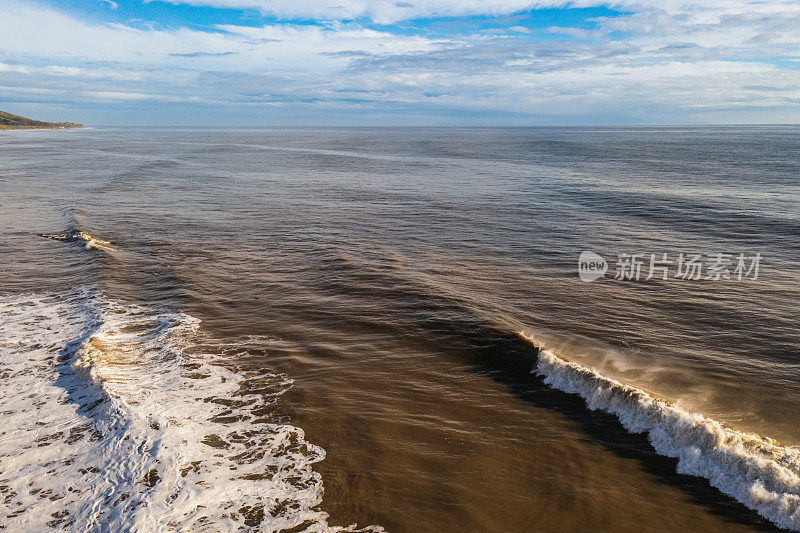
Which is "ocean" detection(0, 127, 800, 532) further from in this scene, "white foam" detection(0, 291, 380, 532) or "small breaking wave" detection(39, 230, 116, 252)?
"small breaking wave" detection(39, 230, 116, 252)

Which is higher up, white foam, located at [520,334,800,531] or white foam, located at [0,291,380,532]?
white foam, located at [520,334,800,531]

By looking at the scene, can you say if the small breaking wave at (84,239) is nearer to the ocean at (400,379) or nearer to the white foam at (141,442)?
the ocean at (400,379)

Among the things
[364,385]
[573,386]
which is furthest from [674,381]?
[364,385]

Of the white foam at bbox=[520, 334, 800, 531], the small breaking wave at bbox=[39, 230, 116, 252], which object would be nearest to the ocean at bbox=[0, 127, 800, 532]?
the white foam at bbox=[520, 334, 800, 531]

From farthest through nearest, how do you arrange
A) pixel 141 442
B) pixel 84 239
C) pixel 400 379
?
1. pixel 84 239
2. pixel 400 379
3. pixel 141 442

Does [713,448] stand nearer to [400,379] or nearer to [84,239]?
[400,379]

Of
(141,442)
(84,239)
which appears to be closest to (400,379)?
(141,442)

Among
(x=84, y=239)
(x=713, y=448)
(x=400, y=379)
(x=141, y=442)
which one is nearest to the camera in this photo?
(x=713, y=448)
